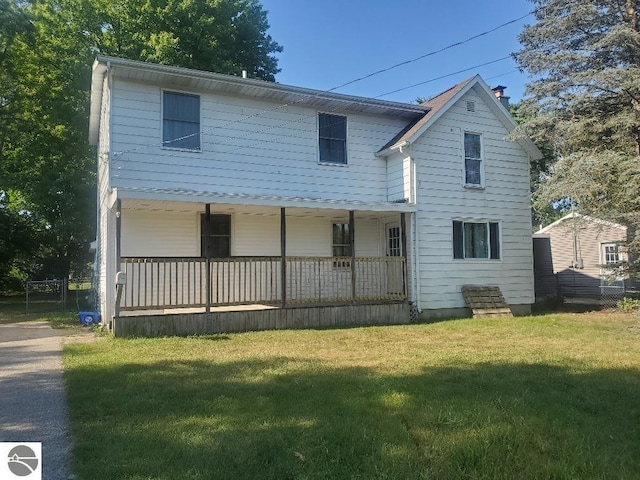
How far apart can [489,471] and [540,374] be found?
3.22 meters

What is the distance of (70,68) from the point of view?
22.1 m

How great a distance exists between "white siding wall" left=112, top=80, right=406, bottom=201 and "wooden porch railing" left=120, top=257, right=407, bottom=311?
1.97 meters

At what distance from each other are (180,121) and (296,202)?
3.56m

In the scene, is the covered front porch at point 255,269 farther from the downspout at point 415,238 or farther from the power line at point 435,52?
the power line at point 435,52

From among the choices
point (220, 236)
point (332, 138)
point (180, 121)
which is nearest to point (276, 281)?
point (220, 236)

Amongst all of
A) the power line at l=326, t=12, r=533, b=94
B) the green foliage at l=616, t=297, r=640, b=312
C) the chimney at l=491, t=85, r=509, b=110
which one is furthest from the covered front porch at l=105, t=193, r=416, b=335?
the green foliage at l=616, t=297, r=640, b=312

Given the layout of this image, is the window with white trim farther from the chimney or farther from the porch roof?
the porch roof

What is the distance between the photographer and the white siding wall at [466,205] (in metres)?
13.3

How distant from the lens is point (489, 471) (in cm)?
346

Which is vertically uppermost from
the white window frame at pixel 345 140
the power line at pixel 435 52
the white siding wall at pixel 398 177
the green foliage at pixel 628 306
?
the power line at pixel 435 52

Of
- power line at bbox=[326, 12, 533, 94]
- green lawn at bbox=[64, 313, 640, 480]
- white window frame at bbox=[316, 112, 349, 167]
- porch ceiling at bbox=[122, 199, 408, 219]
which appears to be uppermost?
power line at bbox=[326, 12, 533, 94]

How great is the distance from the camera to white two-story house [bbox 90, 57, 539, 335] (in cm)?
1102

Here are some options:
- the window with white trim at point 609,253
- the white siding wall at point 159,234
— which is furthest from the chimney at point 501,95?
the white siding wall at point 159,234

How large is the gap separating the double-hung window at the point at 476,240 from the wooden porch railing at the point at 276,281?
2.19 metres
